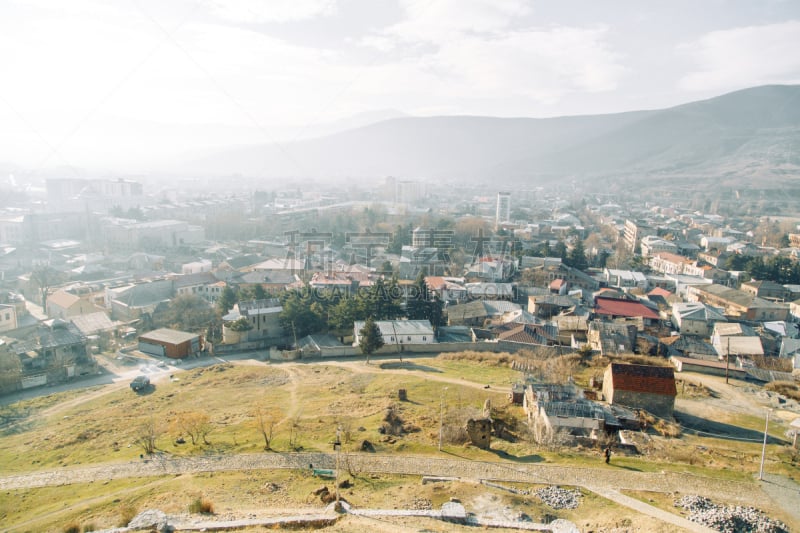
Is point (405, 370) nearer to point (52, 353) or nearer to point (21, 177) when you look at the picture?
point (52, 353)

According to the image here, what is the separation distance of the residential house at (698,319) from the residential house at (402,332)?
14.2 metres

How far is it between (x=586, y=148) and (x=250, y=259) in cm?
18542

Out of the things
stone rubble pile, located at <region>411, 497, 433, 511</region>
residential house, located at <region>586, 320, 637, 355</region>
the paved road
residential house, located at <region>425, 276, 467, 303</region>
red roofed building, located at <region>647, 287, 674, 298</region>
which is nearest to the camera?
stone rubble pile, located at <region>411, 497, 433, 511</region>

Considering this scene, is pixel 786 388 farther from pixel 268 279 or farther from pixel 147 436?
pixel 268 279

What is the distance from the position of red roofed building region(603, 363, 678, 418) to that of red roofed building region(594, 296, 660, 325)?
12178mm

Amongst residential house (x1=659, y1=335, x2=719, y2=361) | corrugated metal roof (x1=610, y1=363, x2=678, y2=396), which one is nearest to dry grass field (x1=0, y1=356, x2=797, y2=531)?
corrugated metal roof (x1=610, y1=363, x2=678, y2=396)

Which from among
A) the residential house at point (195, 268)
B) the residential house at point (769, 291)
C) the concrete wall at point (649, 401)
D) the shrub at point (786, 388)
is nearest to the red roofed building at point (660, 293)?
the residential house at point (769, 291)

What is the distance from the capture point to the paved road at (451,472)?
10297mm

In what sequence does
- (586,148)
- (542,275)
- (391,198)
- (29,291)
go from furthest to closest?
(586,148)
(391,198)
(542,275)
(29,291)

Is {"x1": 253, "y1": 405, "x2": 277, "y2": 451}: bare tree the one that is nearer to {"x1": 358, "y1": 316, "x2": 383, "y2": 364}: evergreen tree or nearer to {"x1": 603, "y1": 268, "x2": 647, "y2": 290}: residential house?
{"x1": 358, "y1": 316, "x2": 383, "y2": 364}: evergreen tree

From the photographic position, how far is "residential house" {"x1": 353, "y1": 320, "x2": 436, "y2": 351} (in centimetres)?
2372

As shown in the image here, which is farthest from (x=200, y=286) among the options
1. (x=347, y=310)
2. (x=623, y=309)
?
(x=623, y=309)

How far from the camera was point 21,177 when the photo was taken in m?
91.7

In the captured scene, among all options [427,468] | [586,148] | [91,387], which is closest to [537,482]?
[427,468]
